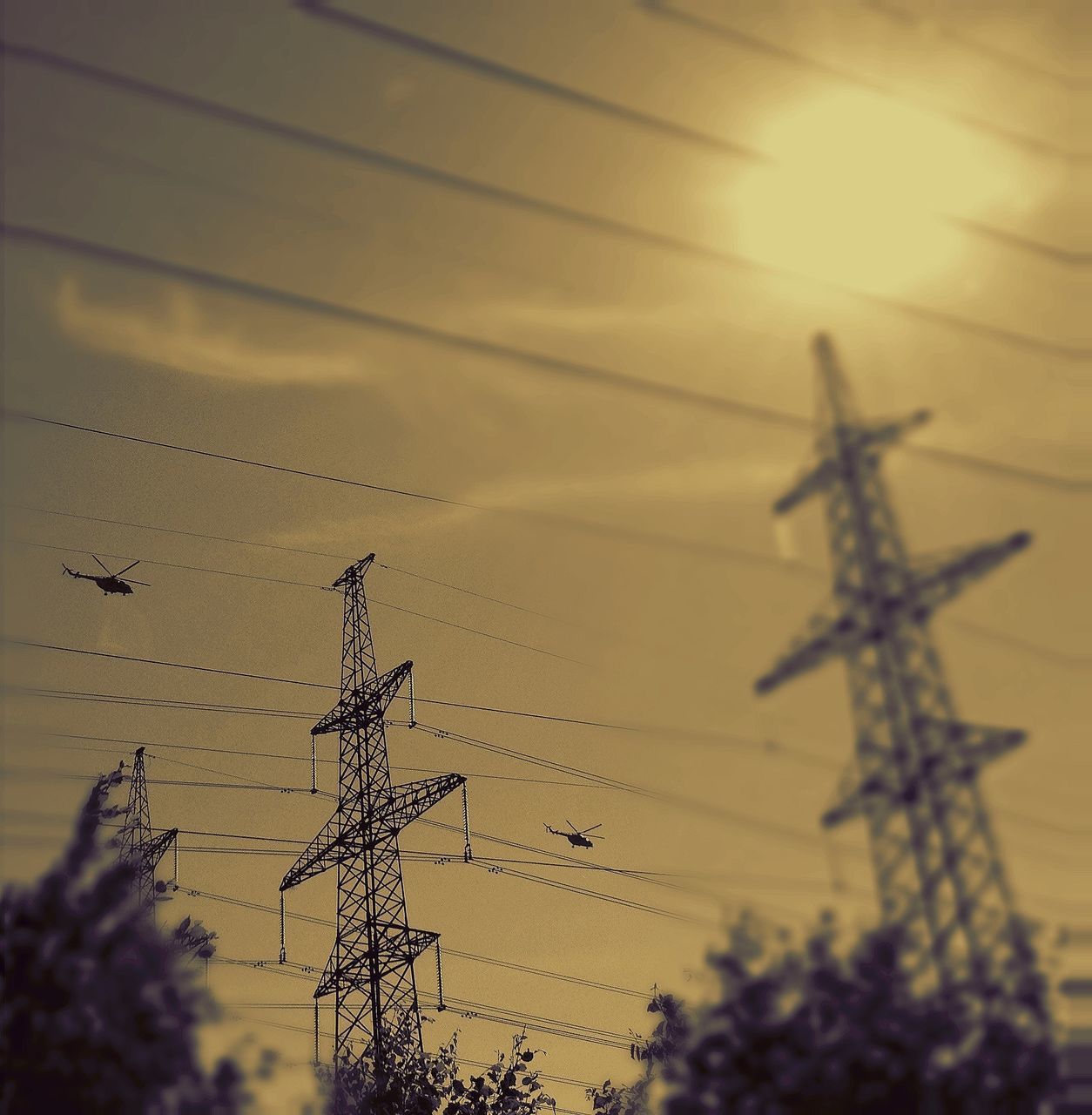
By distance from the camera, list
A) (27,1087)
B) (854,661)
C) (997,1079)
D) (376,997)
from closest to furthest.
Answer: (27,1087) < (997,1079) < (854,661) < (376,997)

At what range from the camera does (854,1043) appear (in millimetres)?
19703

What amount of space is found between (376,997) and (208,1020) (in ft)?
53.7

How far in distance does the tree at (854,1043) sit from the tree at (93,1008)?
6.94 meters

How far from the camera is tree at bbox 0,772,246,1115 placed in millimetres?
17688

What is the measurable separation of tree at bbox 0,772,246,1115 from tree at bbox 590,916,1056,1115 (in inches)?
273

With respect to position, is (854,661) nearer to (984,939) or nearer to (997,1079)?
(984,939)

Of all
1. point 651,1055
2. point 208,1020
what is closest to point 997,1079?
point 208,1020

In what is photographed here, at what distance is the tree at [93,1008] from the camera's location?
1769cm

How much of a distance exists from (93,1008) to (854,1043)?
1022cm

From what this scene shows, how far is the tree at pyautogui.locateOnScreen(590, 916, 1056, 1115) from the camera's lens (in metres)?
18.9

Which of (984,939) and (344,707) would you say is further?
(344,707)

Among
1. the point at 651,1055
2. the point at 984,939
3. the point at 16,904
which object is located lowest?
the point at 984,939

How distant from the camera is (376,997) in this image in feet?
116

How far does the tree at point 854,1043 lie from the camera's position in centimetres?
1894
